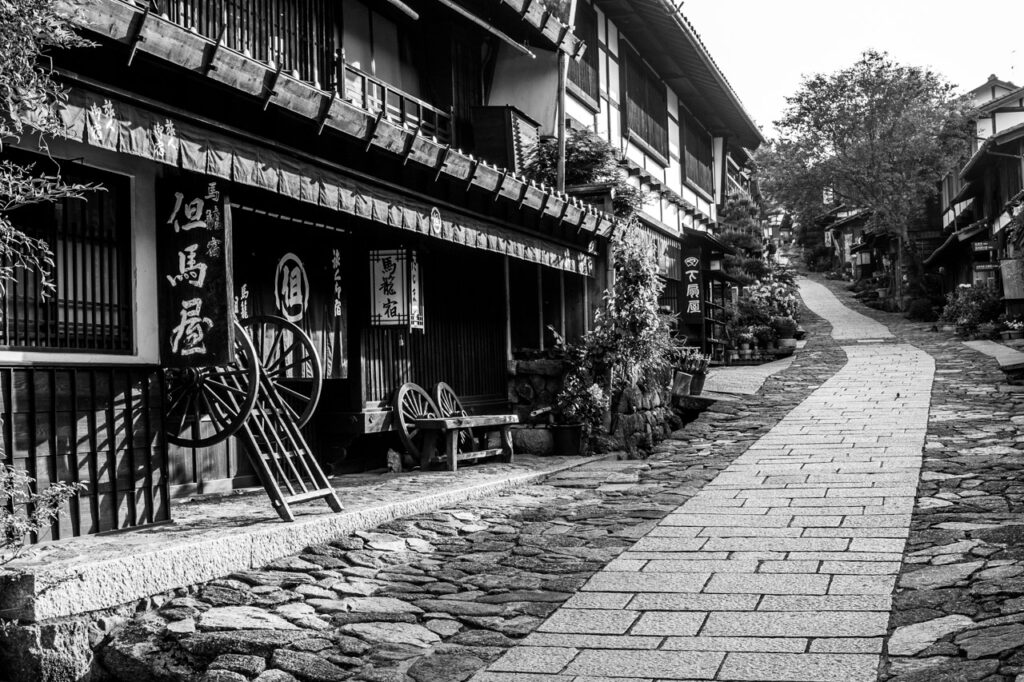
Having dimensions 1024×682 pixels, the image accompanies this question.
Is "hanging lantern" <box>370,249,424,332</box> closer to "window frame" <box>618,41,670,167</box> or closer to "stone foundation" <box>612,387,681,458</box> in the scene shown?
"stone foundation" <box>612,387,681,458</box>

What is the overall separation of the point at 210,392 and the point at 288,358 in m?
2.38

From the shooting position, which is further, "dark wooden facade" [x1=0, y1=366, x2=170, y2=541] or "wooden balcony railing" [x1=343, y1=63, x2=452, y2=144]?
"wooden balcony railing" [x1=343, y1=63, x2=452, y2=144]

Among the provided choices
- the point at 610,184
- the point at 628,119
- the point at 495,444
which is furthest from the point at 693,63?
the point at 495,444

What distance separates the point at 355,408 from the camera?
36.5 feet

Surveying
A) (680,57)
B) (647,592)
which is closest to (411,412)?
(647,592)

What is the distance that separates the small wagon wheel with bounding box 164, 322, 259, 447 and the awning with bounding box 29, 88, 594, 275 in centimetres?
131

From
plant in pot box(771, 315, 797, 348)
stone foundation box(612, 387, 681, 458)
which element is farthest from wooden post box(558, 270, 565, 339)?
plant in pot box(771, 315, 797, 348)

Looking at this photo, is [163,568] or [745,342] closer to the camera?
[163,568]

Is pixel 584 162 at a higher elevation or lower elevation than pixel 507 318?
higher

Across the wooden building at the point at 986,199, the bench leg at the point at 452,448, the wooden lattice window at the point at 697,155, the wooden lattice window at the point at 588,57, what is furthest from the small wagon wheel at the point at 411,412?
the wooden building at the point at 986,199

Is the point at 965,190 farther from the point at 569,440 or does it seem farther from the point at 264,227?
the point at 264,227

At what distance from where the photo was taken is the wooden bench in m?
11.5

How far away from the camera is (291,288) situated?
33.4ft

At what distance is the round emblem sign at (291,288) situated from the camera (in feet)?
32.8
